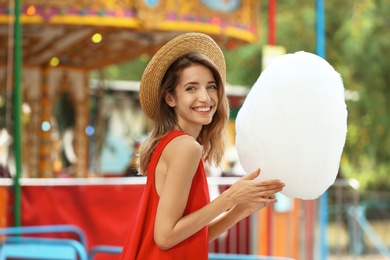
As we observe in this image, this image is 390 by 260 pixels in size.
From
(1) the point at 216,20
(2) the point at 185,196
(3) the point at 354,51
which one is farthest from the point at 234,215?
(3) the point at 354,51

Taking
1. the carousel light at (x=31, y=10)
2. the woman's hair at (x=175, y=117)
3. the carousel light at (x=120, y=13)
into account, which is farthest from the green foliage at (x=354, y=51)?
the woman's hair at (x=175, y=117)

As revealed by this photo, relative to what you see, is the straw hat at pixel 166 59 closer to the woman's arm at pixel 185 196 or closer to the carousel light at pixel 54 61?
the woman's arm at pixel 185 196

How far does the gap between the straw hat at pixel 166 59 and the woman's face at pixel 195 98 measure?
2.6 inches

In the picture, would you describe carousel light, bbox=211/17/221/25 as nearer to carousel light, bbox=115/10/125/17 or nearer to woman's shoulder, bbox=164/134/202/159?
carousel light, bbox=115/10/125/17

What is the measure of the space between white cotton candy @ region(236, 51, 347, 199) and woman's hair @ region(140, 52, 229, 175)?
180mm

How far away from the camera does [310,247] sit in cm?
909

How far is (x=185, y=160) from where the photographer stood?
2.88 metres

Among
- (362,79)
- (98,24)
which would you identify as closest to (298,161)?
(98,24)

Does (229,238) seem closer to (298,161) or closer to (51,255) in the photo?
(51,255)

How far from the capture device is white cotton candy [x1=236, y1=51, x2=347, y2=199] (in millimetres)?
2857

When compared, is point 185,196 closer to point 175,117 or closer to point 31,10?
point 175,117

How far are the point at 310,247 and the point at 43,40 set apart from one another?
4571mm

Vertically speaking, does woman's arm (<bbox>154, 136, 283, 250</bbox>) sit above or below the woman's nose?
below

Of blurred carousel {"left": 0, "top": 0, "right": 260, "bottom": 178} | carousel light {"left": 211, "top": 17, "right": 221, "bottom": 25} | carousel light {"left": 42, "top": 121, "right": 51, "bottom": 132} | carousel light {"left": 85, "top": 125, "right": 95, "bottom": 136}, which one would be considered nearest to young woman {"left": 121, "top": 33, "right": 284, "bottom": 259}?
blurred carousel {"left": 0, "top": 0, "right": 260, "bottom": 178}
